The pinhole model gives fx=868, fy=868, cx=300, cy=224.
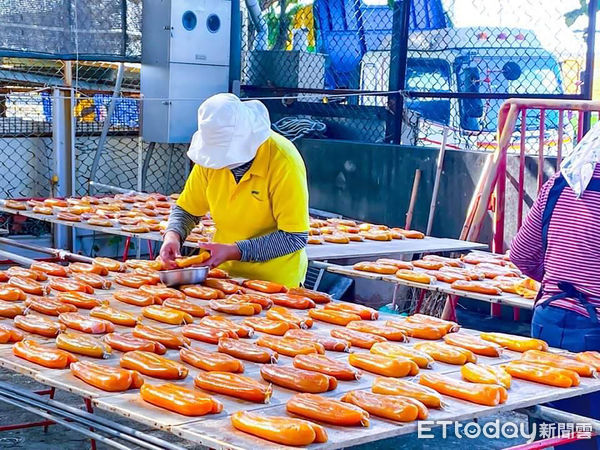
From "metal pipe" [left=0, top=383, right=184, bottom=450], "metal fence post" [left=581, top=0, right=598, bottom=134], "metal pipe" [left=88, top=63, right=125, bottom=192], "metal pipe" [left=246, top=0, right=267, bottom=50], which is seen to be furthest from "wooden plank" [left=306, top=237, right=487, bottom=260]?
"metal pipe" [left=246, top=0, right=267, bottom=50]

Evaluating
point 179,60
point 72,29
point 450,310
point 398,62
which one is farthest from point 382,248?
point 72,29

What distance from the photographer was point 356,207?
970cm

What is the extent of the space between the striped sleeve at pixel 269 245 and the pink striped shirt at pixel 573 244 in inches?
51.0

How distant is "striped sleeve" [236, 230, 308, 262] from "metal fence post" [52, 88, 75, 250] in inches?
188

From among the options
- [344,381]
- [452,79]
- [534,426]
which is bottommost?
[534,426]

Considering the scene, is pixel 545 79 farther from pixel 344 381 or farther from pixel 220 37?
pixel 344 381

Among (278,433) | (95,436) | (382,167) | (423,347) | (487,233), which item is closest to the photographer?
(278,433)

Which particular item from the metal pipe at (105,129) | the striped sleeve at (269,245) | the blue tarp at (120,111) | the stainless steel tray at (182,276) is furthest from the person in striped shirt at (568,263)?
the blue tarp at (120,111)

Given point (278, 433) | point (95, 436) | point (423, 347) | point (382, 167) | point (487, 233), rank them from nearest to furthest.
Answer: point (278, 433), point (95, 436), point (423, 347), point (487, 233), point (382, 167)

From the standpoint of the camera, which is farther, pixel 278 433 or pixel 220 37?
pixel 220 37

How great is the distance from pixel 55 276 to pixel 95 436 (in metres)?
1.87

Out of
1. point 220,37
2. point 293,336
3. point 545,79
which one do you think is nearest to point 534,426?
point 293,336

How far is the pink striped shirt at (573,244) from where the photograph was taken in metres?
3.83

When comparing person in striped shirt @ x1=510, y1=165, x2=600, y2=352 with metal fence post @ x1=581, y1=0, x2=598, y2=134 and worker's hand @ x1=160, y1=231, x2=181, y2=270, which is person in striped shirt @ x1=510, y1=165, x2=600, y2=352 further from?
metal fence post @ x1=581, y1=0, x2=598, y2=134
